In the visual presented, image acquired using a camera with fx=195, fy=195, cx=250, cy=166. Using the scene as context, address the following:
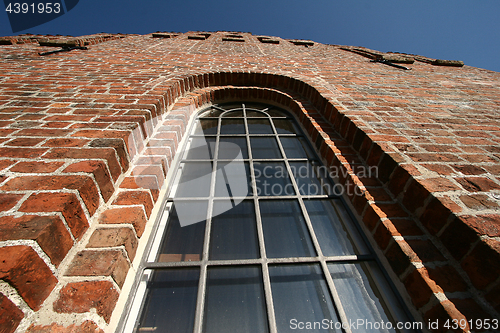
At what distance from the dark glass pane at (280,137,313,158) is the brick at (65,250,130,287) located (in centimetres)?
162

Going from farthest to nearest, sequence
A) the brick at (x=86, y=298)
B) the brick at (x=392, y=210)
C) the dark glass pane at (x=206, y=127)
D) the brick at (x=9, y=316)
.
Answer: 1. the dark glass pane at (x=206, y=127)
2. the brick at (x=392, y=210)
3. the brick at (x=86, y=298)
4. the brick at (x=9, y=316)

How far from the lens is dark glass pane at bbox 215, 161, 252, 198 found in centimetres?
159

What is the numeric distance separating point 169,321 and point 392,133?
1.98 m

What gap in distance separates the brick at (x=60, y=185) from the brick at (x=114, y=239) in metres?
→ 0.13

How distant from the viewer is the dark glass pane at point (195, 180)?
5.20ft

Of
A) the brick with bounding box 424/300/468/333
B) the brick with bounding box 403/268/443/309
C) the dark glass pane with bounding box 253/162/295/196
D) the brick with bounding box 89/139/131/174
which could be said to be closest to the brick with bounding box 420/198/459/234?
the brick with bounding box 403/268/443/309

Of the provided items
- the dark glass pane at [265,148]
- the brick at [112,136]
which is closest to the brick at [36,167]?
the brick at [112,136]

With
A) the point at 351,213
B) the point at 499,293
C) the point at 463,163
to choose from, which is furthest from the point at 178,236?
the point at 463,163

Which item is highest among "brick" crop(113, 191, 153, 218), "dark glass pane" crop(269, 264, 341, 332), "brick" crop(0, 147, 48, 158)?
"brick" crop(0, 147, 48, 158)

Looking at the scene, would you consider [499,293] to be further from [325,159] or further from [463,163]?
[325,159]

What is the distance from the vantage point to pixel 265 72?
2.92 metres

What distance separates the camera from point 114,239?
3.23 feet

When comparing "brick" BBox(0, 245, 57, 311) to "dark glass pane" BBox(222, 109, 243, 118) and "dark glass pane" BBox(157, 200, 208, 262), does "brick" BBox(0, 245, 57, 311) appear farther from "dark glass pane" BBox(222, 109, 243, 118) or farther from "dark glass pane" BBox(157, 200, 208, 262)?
"dark glass pane" BBox(222, 109, 243, 118)

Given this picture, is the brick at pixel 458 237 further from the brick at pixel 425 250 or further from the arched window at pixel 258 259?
the arched window at pixel 258 259
